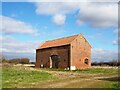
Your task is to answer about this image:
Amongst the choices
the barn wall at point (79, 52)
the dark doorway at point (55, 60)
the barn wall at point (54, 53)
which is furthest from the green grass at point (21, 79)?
the dark doorway at point (55, 60)

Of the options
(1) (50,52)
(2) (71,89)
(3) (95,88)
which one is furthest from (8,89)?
(1) (50,52)

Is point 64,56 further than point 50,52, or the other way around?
point 50,52

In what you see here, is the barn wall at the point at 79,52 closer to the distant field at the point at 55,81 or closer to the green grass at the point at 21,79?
the distant field at the point at 55,81

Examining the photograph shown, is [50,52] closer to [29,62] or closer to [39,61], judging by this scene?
[39,61]

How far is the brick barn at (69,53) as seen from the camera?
152 ft

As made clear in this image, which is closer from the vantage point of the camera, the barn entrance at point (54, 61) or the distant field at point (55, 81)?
the distant field at point (55, 81)

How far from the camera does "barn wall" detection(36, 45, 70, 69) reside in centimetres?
4714

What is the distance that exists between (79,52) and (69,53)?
259 cm

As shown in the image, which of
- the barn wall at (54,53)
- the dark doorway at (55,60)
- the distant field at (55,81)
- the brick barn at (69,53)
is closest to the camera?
the distant field at (55,81)

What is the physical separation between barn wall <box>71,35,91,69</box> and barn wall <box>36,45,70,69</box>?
42.6 inches

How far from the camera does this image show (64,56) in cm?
4778

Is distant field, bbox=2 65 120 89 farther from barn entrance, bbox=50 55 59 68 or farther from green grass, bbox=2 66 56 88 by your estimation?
barn entrance, bbox=50 55 59 68

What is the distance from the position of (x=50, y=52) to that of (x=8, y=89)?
121 feet

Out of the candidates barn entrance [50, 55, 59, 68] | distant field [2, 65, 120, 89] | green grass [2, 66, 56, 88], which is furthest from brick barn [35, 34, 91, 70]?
green grass [2, 66, 56, 88]
